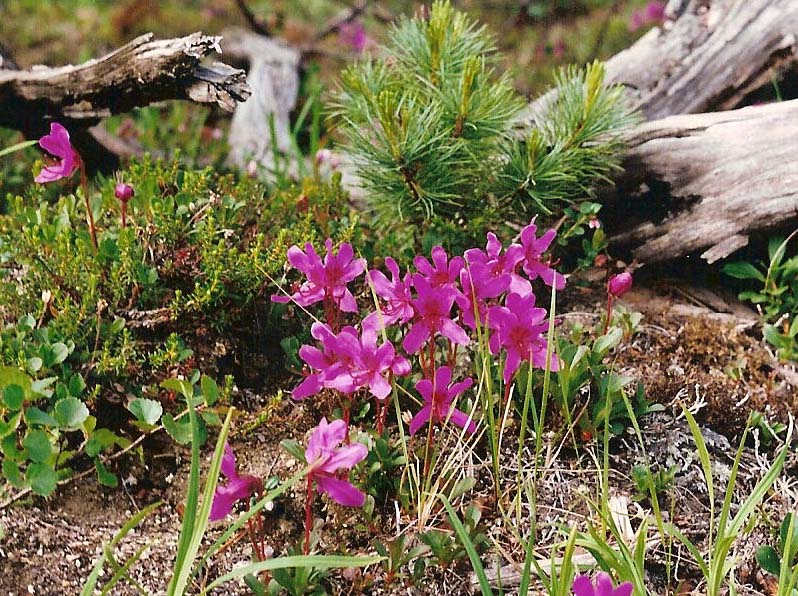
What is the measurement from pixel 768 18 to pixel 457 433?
265 cm

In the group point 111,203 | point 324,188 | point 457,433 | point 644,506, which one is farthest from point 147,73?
point 644,506

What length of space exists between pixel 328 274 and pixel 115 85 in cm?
134

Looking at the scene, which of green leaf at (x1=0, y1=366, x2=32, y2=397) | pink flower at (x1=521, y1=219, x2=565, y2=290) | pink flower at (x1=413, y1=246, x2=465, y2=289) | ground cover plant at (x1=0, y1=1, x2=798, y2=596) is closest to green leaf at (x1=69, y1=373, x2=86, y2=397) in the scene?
ground cover plant at (x1=0, y1=1, x2=798, y2=596)

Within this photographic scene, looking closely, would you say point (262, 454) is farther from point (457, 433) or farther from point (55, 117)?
point (55, 117)

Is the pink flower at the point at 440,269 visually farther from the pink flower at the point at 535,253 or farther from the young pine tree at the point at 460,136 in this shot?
the young pine tree at the point at 460,136

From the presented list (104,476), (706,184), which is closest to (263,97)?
(706,184)

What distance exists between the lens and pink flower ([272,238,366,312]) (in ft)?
7.51

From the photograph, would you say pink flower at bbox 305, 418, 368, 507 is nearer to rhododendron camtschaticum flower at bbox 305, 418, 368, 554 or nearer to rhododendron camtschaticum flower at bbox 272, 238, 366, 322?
rhododendron camtschaticum flower at bbox 305, 418, 368, 554

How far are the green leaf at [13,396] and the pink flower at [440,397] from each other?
1008 millimetres

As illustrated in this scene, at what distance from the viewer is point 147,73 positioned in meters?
2.91

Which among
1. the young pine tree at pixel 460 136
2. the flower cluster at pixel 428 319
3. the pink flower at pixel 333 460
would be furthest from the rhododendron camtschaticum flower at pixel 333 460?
the young pine tree at pixel 460 136

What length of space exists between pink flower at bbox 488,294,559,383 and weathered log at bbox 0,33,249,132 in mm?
1140

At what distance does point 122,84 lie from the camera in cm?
306

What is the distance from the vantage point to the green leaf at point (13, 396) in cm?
215
